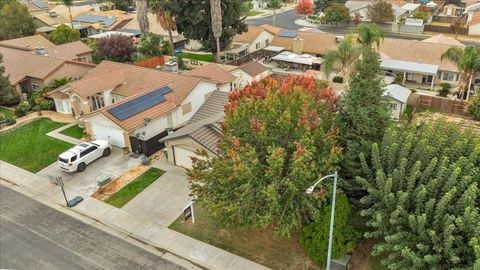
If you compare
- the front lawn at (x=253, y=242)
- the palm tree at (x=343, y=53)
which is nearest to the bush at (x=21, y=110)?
the front lawn at (x=253, y=242)

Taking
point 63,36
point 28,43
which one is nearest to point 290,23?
point 63,36

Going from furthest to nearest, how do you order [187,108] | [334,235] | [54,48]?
[54,48] < [187,108] < [334,235]

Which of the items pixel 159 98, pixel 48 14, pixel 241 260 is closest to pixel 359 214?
pixel 241 260

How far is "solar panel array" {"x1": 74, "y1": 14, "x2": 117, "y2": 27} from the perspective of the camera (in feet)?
252

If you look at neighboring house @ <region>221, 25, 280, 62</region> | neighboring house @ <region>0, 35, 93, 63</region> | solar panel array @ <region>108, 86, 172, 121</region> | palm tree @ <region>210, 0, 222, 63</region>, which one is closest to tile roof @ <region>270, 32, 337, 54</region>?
neighboring house @ <region>221, 25, 280, 62</region>

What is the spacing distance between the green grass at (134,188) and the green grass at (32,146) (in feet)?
28.0

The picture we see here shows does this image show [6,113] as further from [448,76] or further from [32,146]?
[448,76]

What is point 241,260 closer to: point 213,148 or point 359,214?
point 359,214

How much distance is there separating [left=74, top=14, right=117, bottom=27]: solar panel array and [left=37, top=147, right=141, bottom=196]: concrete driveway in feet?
172

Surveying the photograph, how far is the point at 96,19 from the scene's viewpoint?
79000 millimetres

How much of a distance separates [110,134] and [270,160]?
796 inches

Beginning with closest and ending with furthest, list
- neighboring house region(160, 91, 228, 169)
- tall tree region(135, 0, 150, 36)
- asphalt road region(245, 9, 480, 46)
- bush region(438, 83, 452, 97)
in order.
Result: neighboring house region(160, 91, 228, 169), bush region(438, 83, 452, 97), tall tree region(135, 0, 150, 36), asphalt road region(245, 9, 480, 46)

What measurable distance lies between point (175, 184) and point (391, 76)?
1382 inches

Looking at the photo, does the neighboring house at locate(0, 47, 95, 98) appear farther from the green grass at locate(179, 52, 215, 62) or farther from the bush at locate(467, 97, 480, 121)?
the bush at locate(467, 97, 480, 121)
